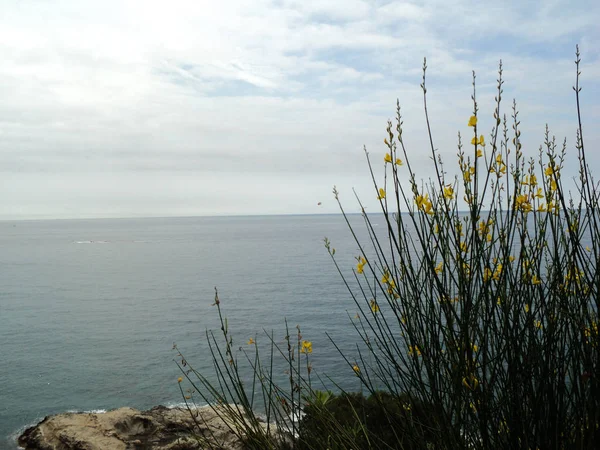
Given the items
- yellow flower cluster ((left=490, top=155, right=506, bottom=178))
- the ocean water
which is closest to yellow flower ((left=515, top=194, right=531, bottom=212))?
yellow flower cluster ((left=490, top=155, right=506, bottom=178))

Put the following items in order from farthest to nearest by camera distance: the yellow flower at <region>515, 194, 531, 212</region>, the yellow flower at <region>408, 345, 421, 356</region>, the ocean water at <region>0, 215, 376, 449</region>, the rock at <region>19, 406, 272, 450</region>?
the ocean water at <region>0, 215, 376, 449</region> → the rock at <region>19, 406, 272, 450</region> → the yellow flower at <region>515, 194, 531, 212</region> → the yellow flower at <region>408, 345, 421, 356</region>

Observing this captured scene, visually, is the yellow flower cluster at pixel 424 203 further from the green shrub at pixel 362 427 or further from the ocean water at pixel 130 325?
the ocean water at pixel 130 325

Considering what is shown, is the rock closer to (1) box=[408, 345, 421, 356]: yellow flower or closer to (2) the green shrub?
(2) the green shrub

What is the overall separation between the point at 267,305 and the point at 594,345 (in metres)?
20.2

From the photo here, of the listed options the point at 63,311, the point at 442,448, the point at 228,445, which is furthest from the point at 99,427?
the point at 63,311

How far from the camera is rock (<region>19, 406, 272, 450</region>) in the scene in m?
6.46

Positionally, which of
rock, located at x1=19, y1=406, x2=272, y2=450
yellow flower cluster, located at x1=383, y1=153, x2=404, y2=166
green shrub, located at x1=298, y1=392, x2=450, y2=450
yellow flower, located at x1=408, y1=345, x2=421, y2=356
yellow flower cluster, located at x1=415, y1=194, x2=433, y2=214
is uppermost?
yellow flower cluster, located at x1=383, y1=153, x2=404, y2=166

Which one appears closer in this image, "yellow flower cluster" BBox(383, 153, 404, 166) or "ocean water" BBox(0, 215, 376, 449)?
"yellow flower cluster" BBox(383, 153, 404, 166)

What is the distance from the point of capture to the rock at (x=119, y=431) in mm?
6457

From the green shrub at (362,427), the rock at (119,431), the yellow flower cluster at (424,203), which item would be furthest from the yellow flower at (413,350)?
the rock at (119,431)

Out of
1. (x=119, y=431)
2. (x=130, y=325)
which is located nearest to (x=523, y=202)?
(x=119, y=431)

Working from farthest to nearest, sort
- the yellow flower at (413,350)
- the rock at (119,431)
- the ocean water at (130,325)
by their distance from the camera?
the ocean water at (130,325)
the rock at (119,431)
the yellow flower at (413,350)

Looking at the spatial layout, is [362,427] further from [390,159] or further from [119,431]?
[119,431]

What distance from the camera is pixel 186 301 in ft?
80.0
